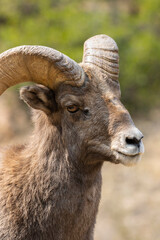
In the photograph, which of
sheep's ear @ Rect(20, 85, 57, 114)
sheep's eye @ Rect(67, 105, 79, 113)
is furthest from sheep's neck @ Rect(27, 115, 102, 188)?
sheep's eye @ Rect(67, 105, 79, 113)

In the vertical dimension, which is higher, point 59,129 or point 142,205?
point 142,205

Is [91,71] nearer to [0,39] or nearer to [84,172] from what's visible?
[84,172]

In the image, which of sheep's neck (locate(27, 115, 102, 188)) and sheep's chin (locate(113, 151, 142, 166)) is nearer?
sheep's chin (locate(113, 151, 142, 166))

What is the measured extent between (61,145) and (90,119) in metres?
0.65

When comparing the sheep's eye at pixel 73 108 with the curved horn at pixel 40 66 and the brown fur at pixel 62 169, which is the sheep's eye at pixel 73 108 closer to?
the brown fur at pixel 62 169

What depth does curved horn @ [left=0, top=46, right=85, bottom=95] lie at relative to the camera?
7.50m

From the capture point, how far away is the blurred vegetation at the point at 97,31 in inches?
1003

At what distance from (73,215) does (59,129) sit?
1318 mm

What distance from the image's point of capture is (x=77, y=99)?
762 cm

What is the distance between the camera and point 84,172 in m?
7.82

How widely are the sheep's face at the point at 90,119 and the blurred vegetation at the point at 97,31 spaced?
1558cm

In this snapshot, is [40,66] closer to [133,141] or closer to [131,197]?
[133,141]

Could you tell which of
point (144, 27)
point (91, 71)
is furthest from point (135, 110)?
point (91, 71)

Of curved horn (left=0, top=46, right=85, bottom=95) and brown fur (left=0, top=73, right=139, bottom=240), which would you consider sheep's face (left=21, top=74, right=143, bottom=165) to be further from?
curved horn (left=0, top=46, right=85, bottom=95)
